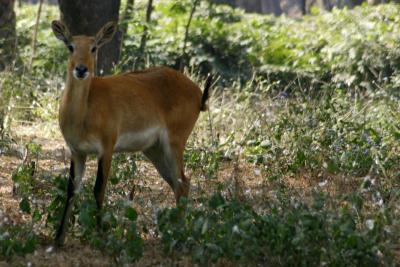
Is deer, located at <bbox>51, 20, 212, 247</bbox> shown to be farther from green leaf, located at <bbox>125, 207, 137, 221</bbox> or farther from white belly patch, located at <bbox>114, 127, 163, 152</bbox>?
green leaf, located at <bbox>125, 207, 137, 221</bbox>

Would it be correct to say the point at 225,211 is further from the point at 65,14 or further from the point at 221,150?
the point at 65,14

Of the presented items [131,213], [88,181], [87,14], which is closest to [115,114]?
[88,181]

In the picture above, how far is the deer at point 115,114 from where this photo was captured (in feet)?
22.7

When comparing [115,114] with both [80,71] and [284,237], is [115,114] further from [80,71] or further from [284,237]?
[284,237]

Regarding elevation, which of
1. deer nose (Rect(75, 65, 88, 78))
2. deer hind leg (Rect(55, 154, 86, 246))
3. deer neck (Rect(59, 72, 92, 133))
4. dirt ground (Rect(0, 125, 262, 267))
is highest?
deer nose (Rect(75, 65, 88, 78))

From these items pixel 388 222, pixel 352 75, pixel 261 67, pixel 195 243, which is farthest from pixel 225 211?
pixel 261 67

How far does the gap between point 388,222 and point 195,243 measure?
3.69ft

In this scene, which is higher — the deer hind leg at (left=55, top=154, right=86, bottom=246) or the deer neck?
the deer neck

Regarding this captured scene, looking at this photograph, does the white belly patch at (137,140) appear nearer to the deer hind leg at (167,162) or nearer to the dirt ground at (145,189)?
the deer hind leg at (167,162)

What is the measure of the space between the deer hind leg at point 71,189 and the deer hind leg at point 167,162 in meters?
0.84

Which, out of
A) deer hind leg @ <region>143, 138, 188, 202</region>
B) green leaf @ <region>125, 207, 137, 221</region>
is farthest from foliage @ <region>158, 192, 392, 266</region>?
deer hind leg @ <region>143, 138, 188, 202</region>

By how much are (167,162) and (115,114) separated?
69 centimetres

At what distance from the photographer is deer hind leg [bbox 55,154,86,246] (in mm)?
6633

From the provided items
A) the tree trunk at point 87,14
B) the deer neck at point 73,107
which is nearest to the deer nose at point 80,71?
the deer neck at point 73,107
